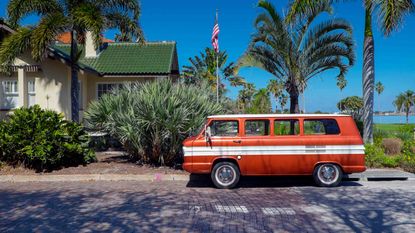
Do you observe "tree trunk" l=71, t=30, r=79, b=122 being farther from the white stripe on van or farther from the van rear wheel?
the van rear wheel

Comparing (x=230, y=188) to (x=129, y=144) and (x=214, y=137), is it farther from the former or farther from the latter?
(x=129, y=144)

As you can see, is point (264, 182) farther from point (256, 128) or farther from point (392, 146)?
point (392, 146)

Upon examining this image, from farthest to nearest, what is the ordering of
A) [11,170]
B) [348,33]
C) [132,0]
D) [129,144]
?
[348,33], [132,0], [129,144], [11,170]

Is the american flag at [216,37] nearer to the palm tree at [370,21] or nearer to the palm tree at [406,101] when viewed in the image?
the palm tree at [370,21]

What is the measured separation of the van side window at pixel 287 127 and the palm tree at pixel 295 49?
7.23 metres

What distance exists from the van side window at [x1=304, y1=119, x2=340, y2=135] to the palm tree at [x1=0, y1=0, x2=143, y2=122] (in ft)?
24.1

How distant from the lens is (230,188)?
9.22 m

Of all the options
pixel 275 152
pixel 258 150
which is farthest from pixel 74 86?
pixel 275 152

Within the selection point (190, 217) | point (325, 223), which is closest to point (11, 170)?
point (190, 217)

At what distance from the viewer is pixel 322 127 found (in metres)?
9.37

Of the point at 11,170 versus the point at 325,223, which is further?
the point at 11,170

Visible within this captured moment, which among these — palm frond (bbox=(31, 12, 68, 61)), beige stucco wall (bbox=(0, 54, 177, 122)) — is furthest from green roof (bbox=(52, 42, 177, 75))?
palm frond (bbox=(31, 12, 68, 61))

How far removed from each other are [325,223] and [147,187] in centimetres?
468

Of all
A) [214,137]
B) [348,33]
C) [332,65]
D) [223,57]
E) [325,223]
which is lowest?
[325,223]
